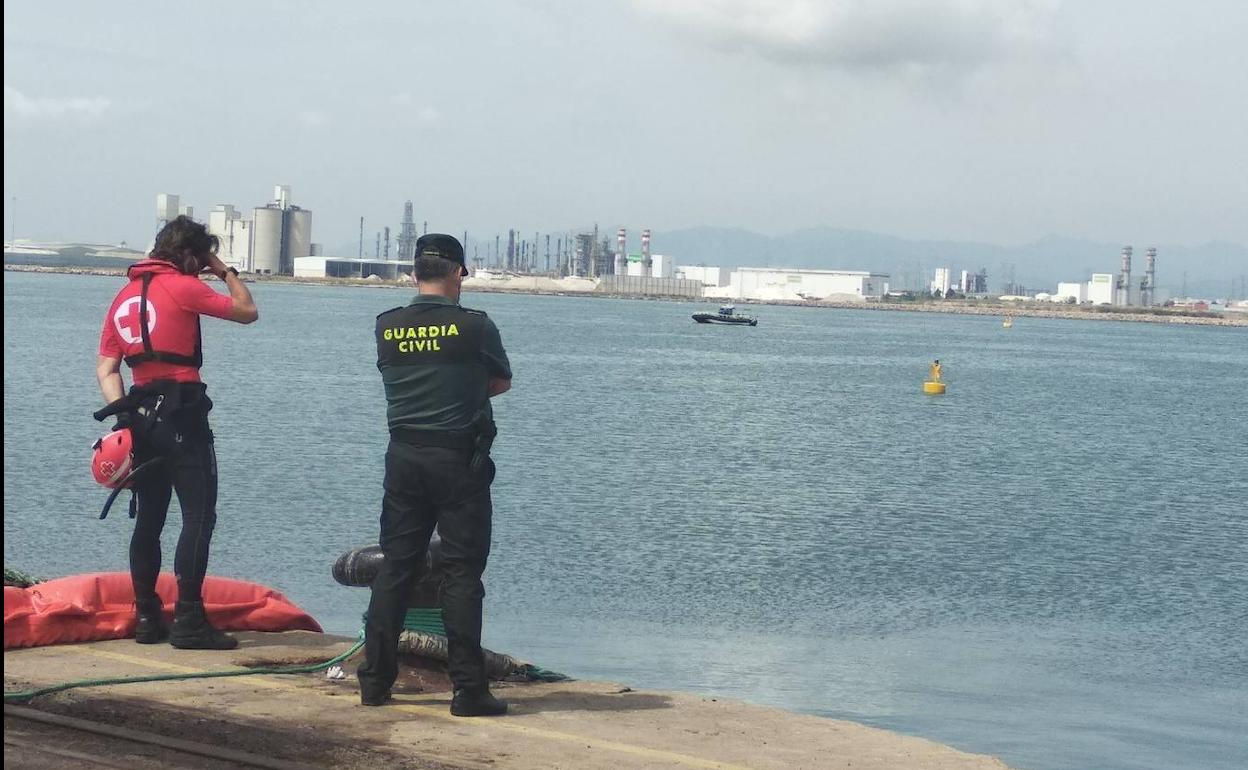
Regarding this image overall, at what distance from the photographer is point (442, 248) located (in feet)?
22.4

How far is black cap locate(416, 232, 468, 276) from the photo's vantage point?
6781 millimetres

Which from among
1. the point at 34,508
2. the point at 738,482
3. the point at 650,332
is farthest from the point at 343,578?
the point at 650,332

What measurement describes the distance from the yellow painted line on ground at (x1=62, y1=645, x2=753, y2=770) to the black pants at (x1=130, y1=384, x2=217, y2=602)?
0.44 m

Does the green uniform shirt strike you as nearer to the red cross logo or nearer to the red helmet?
the red cross logo

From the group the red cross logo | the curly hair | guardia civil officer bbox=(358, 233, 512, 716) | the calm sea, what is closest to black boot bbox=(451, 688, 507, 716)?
guardia civil officer bbox=(358, 233, 512, 716)

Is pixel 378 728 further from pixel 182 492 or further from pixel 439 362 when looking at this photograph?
pixel 182 492

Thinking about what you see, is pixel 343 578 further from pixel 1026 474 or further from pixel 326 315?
pixel 326 315

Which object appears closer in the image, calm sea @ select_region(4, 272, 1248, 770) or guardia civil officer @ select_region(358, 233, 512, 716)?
guardia civil officer @ select_region(358, 233, 512, 716)

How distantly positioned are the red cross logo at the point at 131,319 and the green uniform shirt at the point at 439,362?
4.80ft

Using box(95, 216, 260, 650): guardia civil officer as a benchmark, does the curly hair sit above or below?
above

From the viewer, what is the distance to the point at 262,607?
852 centimetres

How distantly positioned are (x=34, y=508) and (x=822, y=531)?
10892 millimetres

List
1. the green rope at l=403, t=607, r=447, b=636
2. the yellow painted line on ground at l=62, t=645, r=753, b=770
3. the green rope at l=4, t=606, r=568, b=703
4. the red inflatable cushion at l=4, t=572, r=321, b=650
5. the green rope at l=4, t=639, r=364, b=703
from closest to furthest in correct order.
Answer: the yellow painted line on ground at l=62, t=645, r=753, b=770 → the green rope at l=4, t=639, r=364, b=703 → the green rope at l=4, t=606, r=568, b=703 → the green rope at l=403, t=607, r=447, b=636 → the red inflatable cushion at l=4, t=572, r=321, b=650

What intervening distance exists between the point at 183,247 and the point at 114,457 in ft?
3.51
